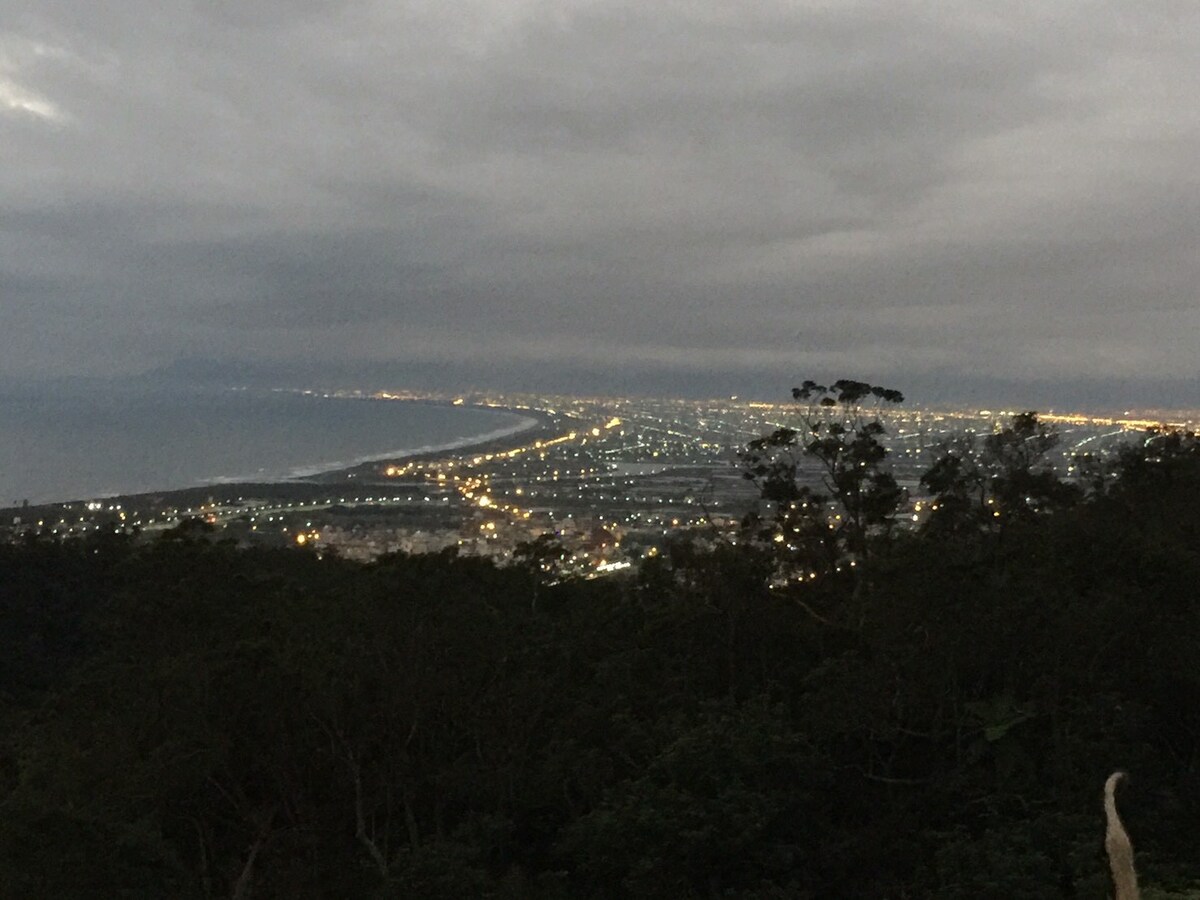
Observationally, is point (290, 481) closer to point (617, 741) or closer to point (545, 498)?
point (545, 498)

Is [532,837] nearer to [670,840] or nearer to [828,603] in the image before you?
[670,840]

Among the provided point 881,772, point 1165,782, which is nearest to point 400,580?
point 881,772

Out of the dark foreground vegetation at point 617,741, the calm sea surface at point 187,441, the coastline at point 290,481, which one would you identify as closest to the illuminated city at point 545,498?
the coastline at point 290,481

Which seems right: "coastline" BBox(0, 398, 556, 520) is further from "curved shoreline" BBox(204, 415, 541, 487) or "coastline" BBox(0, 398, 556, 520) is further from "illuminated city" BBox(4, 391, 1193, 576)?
"illuminated city" BBox(4, 391, 1193, 576)

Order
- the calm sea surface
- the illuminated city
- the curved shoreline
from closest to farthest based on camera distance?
the illuminated city < the curved shoreline < the calm sea surface

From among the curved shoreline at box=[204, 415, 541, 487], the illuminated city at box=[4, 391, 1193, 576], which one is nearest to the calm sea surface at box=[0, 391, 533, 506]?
the curved shoreline at box=[204, 415, 541, 487]

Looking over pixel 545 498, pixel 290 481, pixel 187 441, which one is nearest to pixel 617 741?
pixel 545 498
